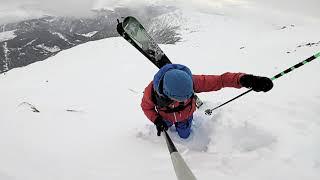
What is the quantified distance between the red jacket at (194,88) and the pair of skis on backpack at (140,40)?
354cm

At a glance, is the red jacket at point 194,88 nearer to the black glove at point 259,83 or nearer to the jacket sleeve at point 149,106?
the jacket sleeve at point 149,106

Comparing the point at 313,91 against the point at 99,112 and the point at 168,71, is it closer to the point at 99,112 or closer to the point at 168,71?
the point at 168,71

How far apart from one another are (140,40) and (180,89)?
5.28 metres

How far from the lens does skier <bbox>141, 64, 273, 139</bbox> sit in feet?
17.3

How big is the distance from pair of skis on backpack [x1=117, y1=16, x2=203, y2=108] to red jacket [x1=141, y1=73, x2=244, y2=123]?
11.6ft

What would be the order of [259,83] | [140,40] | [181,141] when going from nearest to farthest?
[259,83]
[181,141]
[140,40]

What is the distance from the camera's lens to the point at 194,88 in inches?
240

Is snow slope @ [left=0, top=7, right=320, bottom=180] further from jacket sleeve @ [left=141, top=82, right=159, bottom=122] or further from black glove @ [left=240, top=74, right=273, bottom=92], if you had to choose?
black glove @ [left=240, top=74, right=273, bottom=92]

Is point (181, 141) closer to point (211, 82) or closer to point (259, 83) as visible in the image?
point (211, 82)

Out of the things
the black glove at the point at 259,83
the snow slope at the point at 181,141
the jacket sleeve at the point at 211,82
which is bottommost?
the snow slope at the point at 181,141

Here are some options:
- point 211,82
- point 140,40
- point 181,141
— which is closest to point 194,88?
point 211,82

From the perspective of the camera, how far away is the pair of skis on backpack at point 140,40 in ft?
32.6

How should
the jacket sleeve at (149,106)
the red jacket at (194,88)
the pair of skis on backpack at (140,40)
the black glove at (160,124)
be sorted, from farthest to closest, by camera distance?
the pair of skis on backpack at (140,40)
the jacket sleeve at (149,106)
the black glove at (160,124)
the red jacket at (194,88)

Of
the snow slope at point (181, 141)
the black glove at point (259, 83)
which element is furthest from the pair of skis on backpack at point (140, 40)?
the black glove at point (259, 83)
